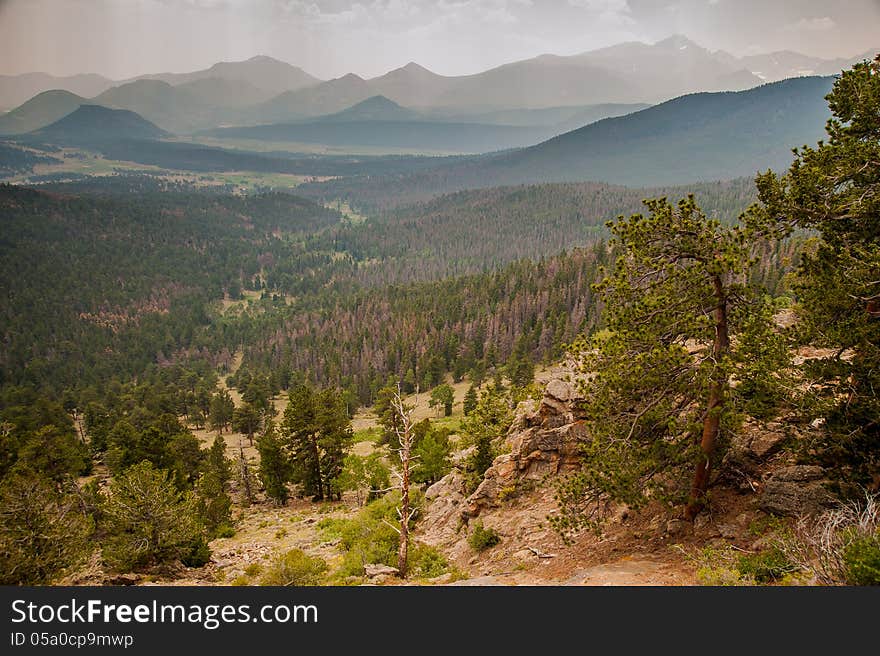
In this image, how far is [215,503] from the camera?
33625 mm

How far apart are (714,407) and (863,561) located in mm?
4113

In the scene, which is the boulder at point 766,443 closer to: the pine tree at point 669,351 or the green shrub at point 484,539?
the pine tree at point 669,351

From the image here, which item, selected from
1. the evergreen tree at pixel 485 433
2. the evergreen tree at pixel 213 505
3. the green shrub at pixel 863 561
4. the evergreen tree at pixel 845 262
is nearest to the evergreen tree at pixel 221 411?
the evergreen tree at pixel 213 505

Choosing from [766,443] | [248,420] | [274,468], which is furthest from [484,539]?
[248,420]

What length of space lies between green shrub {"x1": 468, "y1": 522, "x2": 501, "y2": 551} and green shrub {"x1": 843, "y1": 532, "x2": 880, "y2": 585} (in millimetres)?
12409

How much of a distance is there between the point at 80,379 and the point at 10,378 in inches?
853

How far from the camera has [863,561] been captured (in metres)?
6.63

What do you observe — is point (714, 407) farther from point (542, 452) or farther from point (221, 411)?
point (221, 411)

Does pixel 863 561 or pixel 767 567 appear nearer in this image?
pixel 863 561

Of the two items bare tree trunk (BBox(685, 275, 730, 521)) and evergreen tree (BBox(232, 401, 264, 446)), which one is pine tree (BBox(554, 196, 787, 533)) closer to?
bare tree trunk (BBox(685, 275, 730, 521))

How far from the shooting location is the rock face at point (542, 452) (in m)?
19.8

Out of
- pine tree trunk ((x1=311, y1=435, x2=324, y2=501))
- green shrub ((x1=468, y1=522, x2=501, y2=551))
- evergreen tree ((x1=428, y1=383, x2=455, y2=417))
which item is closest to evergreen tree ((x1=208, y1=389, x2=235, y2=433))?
evergreen tree ((x1=428, y1=383, x2=455, y2=417))

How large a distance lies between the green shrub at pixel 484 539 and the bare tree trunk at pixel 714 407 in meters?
8.02
